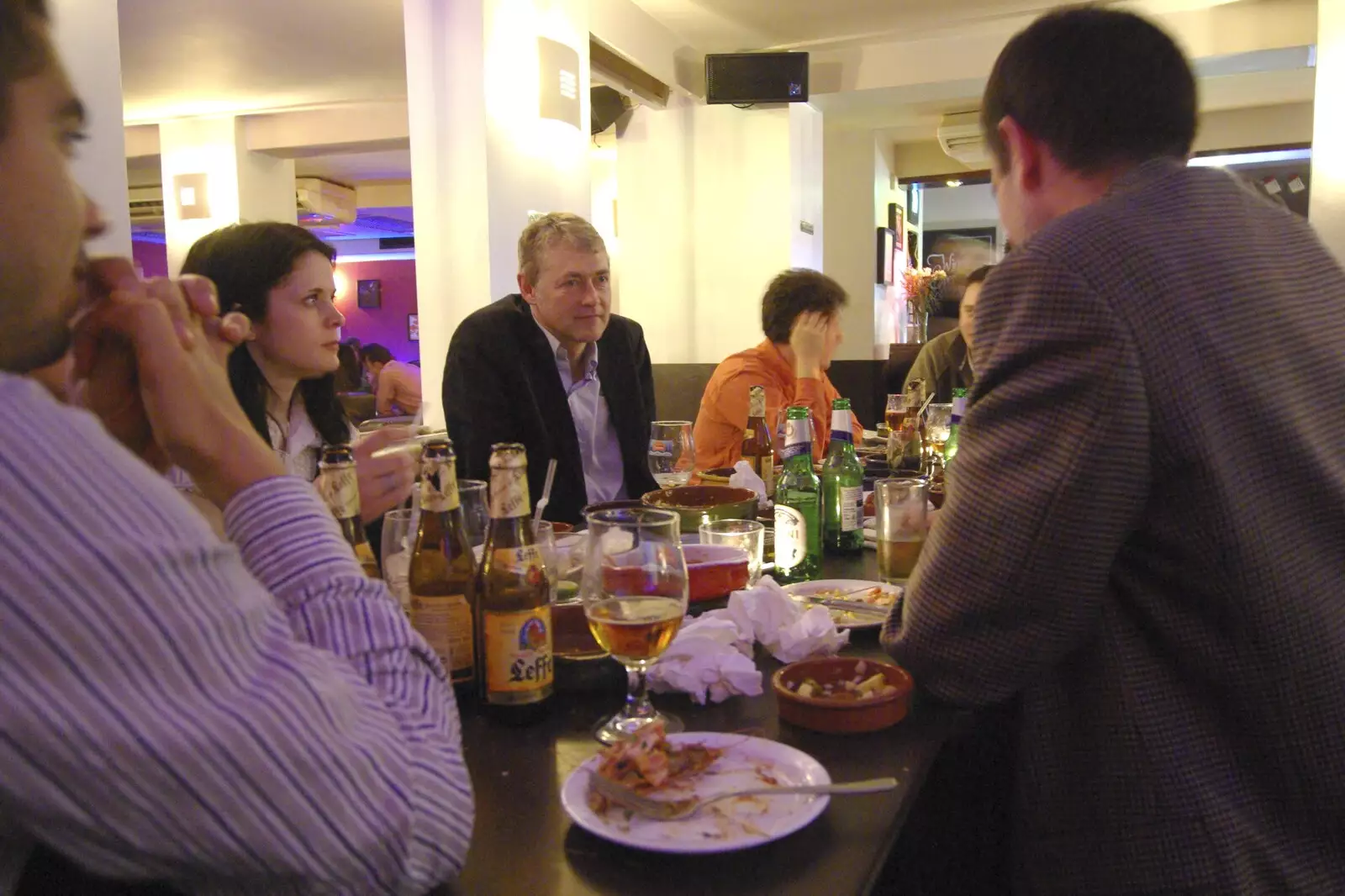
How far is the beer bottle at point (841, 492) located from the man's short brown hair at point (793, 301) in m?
1.83

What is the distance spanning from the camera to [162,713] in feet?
1.82

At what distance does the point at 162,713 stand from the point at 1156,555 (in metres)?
0.96

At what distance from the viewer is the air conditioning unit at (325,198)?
9.80 meters

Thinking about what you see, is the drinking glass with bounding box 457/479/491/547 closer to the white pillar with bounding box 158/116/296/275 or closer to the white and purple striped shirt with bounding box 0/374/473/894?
the white and purple striped shirt with bounding box 0/374/473/894

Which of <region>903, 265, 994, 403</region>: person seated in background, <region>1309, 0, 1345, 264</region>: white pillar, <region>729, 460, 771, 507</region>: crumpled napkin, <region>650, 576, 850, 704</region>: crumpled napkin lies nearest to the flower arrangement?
<region>1309, 0, 1345, 264</region>: white pillar

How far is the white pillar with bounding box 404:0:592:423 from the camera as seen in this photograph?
4.09 metres

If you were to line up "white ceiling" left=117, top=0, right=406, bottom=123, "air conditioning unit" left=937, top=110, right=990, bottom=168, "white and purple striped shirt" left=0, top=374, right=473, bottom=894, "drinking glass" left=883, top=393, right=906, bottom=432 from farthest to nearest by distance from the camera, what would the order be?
"air conditioning unit" left=937, top=110, right=990, bottom=168, "white ceiling" left=117, top=0, right=406, bottom=123, "drinking glass" left=883, top=393, right=906, bottom=432, "white and purple striped shirt" left=0, top=374, right=473, bottom=894

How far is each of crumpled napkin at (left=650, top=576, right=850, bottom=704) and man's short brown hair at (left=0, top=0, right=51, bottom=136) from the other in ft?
2.61

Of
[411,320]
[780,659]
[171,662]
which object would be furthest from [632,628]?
[411,320]

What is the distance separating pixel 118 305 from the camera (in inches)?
30.8

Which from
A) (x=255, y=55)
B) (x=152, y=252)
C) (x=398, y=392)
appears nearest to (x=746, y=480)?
(x=398, y=392)

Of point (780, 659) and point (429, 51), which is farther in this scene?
point (429, 51)

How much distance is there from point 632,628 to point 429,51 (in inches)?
151

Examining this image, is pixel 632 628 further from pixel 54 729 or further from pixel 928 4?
pixel 928 4
